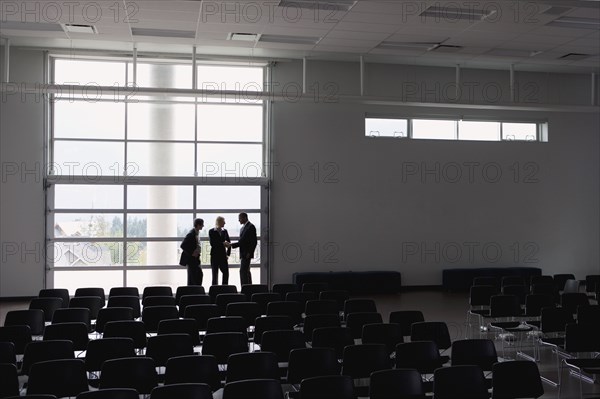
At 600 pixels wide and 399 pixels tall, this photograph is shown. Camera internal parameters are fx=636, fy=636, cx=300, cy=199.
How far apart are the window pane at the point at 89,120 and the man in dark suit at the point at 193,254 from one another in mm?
2931

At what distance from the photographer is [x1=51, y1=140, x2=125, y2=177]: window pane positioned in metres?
13.9

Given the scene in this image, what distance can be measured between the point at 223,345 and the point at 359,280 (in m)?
8.29

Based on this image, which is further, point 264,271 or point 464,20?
point 264,271

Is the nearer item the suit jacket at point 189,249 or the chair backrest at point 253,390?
the chair backrest at point 253,390

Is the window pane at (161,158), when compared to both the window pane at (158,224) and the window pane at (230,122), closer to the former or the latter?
the window pane at (230,122)

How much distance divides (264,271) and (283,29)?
19.0 feet

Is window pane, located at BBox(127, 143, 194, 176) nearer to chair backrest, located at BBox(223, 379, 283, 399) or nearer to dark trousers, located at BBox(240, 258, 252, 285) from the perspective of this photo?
dark trousers, located at BBox(240, 258, 252, 285)

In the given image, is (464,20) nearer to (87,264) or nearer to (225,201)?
(225,201)

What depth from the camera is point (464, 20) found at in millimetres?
10906

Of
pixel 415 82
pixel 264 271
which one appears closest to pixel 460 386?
pixel 264 271

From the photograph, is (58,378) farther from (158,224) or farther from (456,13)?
(158,224)

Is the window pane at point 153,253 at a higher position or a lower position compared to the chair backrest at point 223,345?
higher

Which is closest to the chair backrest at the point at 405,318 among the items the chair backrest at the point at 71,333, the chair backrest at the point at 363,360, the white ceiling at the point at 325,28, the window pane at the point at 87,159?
the chair backrest at the point at 363,360

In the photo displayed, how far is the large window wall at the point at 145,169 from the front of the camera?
45.6 feet
